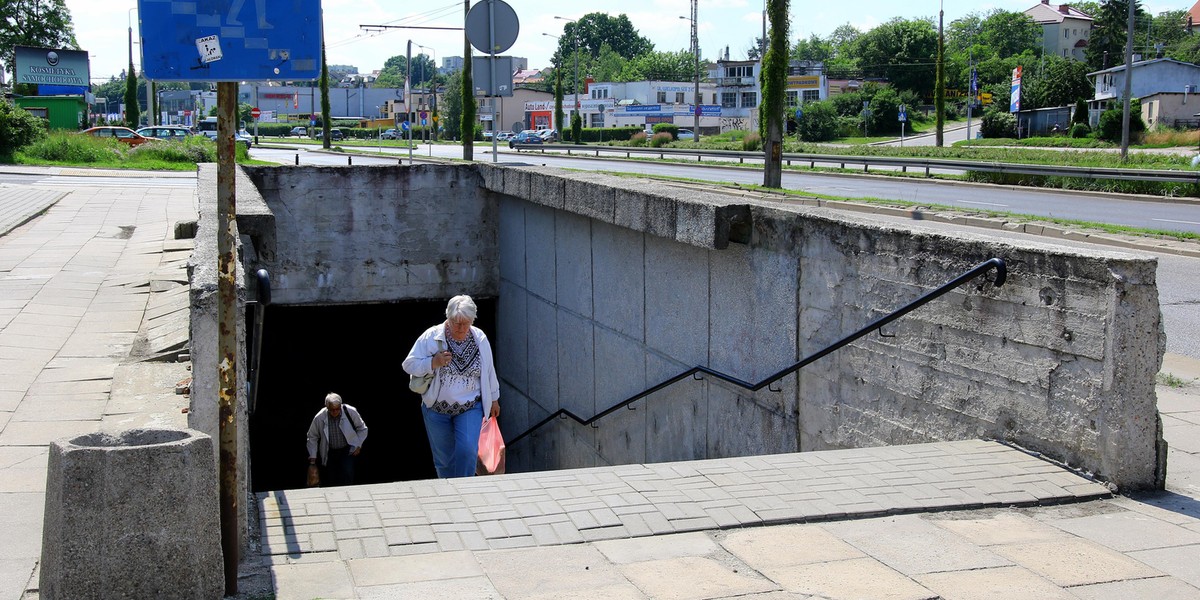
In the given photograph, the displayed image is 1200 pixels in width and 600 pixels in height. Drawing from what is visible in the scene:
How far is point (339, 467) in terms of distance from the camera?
1083 cm

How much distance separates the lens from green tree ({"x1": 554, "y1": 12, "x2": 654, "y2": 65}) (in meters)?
173

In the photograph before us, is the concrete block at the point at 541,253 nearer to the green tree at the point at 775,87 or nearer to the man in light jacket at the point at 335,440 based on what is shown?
the man in light jacket at the point at 335,440

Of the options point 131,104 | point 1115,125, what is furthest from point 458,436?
point 131,104

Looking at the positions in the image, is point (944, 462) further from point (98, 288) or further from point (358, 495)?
point (98, 288)

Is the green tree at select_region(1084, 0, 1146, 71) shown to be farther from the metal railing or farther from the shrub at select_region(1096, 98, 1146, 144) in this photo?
the metal railing

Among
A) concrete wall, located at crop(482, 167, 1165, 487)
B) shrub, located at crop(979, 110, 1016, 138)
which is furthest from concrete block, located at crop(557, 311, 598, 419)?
shrub, located at crop(979, 110, 1016, 138)

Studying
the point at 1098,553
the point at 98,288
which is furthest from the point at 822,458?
the point at 98,288

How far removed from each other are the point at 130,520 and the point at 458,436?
4626 mm

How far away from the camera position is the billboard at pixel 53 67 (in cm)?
5822

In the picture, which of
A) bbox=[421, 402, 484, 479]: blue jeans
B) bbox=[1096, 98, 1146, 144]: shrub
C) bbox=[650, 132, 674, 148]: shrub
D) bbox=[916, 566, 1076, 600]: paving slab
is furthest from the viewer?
bbox=[650, 132, 674, 148]: shrub

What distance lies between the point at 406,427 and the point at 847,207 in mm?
9834

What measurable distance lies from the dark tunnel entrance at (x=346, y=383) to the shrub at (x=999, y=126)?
2361 inches

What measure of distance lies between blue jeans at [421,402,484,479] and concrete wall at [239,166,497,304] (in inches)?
275

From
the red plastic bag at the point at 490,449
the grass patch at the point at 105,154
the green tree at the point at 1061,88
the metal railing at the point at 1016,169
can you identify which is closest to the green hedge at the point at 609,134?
the green tree at the point at 1061,88
